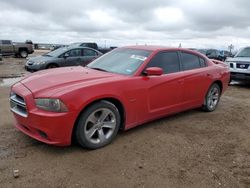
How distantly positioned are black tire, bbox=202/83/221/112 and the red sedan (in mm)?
303

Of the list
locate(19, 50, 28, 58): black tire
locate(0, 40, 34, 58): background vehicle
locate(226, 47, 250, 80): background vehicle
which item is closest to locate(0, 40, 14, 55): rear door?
locate(0, 40, 34, 58): background vehicle

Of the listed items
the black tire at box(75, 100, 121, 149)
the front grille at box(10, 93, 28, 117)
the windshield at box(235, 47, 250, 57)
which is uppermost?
the windshield at box(235, 47, 250, 57)

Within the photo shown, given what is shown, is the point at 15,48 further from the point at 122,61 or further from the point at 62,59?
the point at 122,61

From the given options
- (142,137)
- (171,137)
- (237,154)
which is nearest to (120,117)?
(142,137)

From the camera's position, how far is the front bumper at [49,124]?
12.3 ft

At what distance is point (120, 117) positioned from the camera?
456 centimetres

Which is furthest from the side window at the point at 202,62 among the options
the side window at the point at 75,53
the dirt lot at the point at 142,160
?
the side window at the point at 75,53

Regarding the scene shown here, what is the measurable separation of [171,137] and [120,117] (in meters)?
0.96

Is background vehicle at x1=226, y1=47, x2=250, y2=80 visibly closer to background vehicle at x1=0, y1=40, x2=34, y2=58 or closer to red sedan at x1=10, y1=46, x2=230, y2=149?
red sedan at x1=10, y1=46, x2=230, y2=149

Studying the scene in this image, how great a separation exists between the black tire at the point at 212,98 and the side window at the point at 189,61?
749 millimetres

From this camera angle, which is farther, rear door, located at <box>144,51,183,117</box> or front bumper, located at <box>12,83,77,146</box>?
rear door, located at <box>144,51,183,117</box>

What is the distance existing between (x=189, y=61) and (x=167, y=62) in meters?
0.78

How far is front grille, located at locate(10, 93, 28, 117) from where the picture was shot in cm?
400

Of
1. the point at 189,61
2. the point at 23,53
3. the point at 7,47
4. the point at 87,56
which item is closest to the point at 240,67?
the point at 189,61
